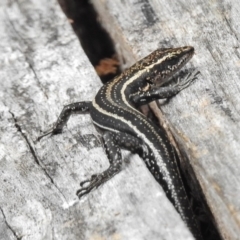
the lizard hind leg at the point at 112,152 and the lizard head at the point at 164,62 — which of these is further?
the lizard head at the point at 164,62

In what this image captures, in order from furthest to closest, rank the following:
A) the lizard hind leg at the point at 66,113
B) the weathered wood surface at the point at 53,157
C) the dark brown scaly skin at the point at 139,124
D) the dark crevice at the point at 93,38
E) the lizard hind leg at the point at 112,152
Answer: the dark crevice at the point at 93,38, the lizard hind leg at the point at 66,113, the dark brown scaly skin at the point at 139,124, the lizard hind leg at the point at 112,152, the weathered wood surface at the point at 53,157

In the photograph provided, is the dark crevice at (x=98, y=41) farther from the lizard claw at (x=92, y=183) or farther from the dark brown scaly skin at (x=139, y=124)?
the lizard claw at (x=92, y=183)

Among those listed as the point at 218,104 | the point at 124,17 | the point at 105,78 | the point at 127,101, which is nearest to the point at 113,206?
the point at 218,104

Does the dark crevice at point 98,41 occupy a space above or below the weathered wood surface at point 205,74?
above

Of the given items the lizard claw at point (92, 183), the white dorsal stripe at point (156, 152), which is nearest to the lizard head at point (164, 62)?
the white dorsal stripe at point (156, 152)

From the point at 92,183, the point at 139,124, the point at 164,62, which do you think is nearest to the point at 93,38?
the point at 164,62

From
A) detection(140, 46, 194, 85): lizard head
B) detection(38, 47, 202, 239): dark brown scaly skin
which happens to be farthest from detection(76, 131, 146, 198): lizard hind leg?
detection(140, 46, 194, 85): lizard head
